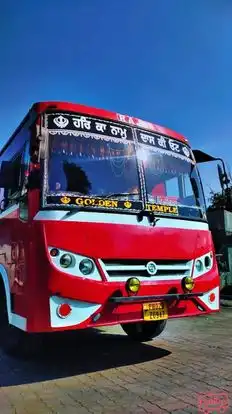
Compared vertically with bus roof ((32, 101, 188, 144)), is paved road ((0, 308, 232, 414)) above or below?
below

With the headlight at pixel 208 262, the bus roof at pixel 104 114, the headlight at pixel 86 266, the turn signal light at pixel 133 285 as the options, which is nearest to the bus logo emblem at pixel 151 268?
the turn signal light at pixel 133 285

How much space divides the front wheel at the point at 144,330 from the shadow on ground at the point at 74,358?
0.47 ft

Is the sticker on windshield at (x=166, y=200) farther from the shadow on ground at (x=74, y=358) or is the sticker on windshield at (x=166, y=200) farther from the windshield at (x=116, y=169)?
the shadow on ground at (x=74, y=358)

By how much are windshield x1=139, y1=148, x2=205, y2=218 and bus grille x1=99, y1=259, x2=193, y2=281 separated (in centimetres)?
69

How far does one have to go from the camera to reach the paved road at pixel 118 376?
13.6 feet

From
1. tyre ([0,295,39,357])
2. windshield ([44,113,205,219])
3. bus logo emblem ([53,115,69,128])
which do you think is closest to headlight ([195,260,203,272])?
windshield ([44,113,205,219])

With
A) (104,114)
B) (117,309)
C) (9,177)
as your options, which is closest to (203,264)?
(117,309)

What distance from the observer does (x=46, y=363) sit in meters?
5.63

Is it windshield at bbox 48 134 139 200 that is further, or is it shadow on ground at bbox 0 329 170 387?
shadow on ground at bbox 0 329 170 387

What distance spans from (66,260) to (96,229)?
51 centimetres

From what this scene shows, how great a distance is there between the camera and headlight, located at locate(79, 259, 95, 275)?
4.68 meters

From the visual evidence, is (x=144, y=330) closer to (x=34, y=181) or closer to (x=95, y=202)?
(x=95, y=202)

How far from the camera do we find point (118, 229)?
5.05 metres

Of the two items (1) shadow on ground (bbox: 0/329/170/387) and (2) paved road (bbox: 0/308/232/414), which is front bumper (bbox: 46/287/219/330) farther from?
(1) shadow on ground (bbox: 0/329/170/387)
